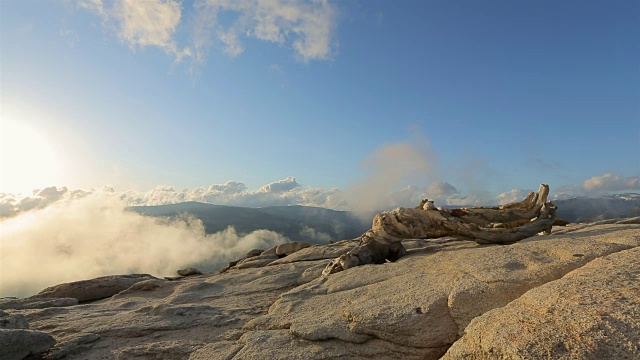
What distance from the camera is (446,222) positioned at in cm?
2011

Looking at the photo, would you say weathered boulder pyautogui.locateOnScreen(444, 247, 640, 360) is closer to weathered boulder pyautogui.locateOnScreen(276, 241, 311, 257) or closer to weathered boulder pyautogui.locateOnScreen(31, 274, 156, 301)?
weathered boulder pyautogui.locateOnScreen(31, 274, 156, 301)

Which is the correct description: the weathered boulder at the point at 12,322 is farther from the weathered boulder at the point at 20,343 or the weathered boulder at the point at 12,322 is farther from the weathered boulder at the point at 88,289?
the weathered boulder at the point at 88,289

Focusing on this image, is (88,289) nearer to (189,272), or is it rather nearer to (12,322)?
→ (189,272)

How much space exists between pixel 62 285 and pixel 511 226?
31.0 meters

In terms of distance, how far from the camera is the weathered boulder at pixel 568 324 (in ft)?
19.2

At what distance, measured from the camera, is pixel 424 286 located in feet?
38.2

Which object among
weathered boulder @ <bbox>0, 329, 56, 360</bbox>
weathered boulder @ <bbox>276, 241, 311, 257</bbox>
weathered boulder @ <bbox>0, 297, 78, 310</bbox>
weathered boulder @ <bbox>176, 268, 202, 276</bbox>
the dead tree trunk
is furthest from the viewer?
weathered boulder @ <bbox>276, 241, 311, 257</bbox>

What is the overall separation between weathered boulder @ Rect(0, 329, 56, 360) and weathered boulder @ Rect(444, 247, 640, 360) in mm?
11793

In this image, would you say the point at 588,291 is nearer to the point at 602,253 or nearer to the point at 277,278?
the point at 602,253

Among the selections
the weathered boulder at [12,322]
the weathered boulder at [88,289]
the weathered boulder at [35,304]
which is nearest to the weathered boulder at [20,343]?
the weathered boulder at [12,322]

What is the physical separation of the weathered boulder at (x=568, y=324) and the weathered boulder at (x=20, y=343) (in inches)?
464

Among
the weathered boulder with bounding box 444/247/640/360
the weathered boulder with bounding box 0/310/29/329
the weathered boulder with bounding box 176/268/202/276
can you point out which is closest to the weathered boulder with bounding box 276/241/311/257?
the weathered boulder with bounding box 176/268/202/276

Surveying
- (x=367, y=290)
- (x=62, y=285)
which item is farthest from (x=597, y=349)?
(x=62, y=285)

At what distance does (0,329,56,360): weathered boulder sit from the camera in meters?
9.80
